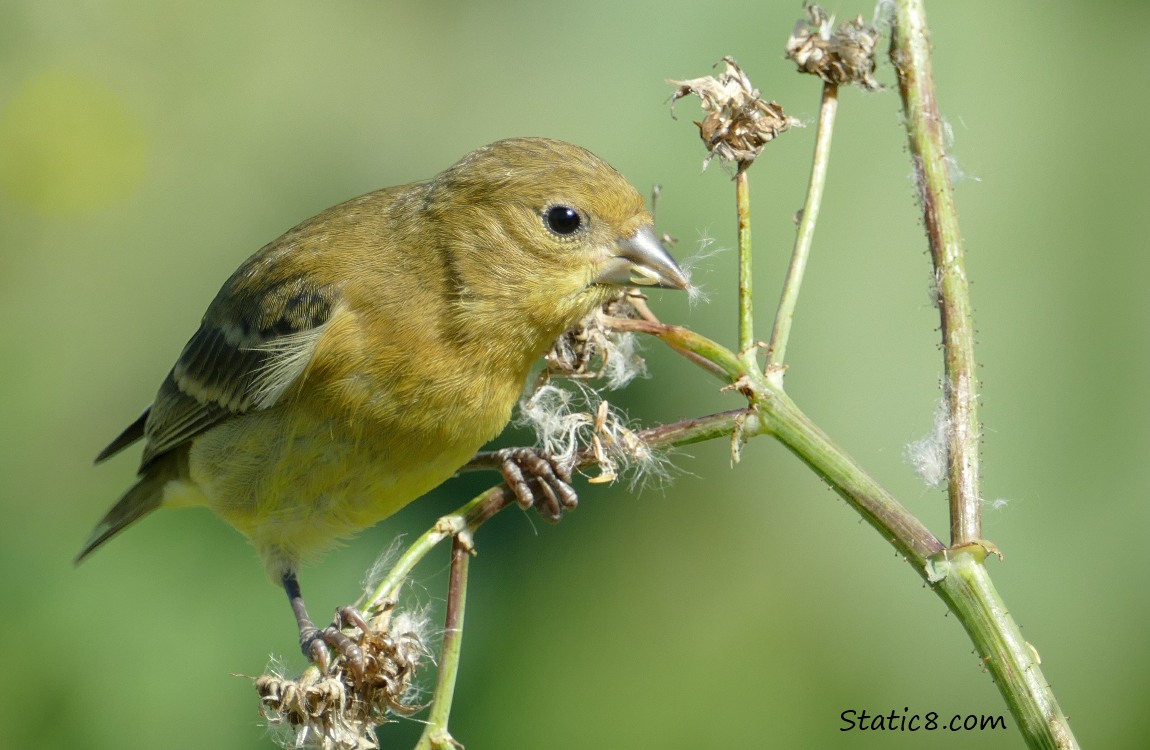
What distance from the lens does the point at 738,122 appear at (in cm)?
247

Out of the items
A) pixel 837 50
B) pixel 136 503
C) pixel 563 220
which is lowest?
pixel 136 503

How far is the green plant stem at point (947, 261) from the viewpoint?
2002 millimetres

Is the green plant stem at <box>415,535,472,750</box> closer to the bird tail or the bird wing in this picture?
the bird wing

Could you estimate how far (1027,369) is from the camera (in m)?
4.22

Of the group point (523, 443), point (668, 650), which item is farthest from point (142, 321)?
point (668, 650)

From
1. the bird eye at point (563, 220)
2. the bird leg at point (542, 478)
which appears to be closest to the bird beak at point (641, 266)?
the bird eye at point (563, 220)

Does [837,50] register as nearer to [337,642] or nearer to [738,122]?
[738,122]

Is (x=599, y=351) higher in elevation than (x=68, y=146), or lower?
lower

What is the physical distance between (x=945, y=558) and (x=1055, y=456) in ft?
8.10

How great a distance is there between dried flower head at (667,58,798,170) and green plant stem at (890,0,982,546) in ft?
0.99

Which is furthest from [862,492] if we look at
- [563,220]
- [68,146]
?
[68,146]

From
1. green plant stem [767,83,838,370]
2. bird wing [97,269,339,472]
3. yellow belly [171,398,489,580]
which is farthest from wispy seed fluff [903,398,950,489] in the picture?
bird wing [97,269,339,472]

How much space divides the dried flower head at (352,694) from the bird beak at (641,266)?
38.1 inches

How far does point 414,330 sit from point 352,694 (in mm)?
1095
